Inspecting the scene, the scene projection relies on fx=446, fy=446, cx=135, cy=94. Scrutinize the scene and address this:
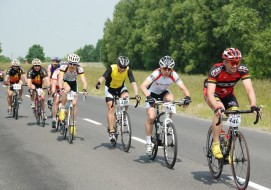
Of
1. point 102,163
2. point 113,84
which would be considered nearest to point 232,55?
point 102,163

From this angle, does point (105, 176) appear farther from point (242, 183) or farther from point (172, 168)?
point (242, 183)

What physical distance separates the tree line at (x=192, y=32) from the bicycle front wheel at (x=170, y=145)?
97.0 ft

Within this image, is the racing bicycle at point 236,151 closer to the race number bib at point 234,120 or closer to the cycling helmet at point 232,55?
the race number bib at point 234,120

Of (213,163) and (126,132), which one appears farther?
(126,132)

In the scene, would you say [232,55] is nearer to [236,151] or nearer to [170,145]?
[236,151]

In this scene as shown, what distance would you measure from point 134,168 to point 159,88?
5.44 ft

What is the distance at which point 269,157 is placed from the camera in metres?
8.55

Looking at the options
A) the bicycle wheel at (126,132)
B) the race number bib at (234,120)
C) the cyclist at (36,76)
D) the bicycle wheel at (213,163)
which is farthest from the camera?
the cyclist at (36,76)

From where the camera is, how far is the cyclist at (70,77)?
34.3 ft

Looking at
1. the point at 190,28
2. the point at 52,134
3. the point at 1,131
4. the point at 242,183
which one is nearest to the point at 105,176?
the point at 242,183

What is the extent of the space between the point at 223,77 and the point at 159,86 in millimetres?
1912

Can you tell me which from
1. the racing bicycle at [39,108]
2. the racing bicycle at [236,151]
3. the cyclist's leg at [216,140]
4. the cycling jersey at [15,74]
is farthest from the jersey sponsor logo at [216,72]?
the cycling jersey at [15,74]

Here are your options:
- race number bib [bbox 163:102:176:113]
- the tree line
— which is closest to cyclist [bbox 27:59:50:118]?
race number bib [bbox 163:102:176:113]

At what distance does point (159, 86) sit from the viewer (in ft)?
27.3
